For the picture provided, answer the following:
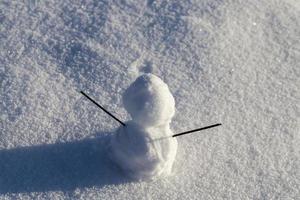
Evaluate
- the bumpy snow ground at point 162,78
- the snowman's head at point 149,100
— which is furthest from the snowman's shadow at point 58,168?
the snowman's head at point 149,100

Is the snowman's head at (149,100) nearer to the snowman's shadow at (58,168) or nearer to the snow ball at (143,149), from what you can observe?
the snow ball at (143,149)

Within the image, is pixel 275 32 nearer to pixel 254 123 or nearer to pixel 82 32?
pixel 254 123

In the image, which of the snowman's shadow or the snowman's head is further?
the snowman's shadow

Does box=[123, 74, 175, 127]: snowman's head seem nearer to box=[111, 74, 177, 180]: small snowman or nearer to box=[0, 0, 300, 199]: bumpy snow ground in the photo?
box=[111, 74, 177, 180]: small snowman

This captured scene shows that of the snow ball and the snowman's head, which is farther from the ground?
the snowman's head

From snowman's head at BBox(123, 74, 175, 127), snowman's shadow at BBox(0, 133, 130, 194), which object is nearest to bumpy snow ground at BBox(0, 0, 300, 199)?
snowman's shadow at BBox(0, 133, 130, 194)
